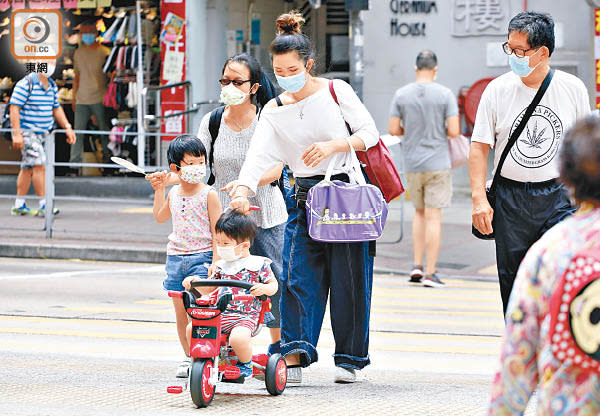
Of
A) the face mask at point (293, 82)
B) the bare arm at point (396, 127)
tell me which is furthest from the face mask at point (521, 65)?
the bare arm at point (396, 127)

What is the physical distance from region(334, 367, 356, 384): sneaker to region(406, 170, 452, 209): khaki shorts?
485cm

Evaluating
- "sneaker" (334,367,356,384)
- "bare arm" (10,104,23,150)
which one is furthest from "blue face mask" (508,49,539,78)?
"bare arm" (10,104,23,150)

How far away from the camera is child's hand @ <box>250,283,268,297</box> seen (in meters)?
5.71

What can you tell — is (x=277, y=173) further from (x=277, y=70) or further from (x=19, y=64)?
(x=19, y=64)

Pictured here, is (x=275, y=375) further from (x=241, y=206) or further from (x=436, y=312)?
(x=436, y=312)

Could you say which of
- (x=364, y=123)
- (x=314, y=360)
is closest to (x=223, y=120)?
(x=364, y=123)

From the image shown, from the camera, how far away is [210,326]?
5578 mm

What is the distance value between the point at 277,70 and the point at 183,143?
709mm

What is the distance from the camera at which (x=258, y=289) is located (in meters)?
5.73

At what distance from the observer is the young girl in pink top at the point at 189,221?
20.7 feet

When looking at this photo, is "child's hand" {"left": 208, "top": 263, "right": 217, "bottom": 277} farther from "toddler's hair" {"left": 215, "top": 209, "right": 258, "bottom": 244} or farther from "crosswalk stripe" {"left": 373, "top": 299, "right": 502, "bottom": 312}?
"crosswalk stripe" {"left": 373, "top": 299, "right": 502, "bottom": 312}

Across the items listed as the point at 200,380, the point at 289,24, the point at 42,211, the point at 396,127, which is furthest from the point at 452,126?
the point at 200,380

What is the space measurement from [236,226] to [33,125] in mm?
9755

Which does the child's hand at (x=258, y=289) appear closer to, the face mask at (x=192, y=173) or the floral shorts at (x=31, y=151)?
the face mask at (x=192, y=173)
